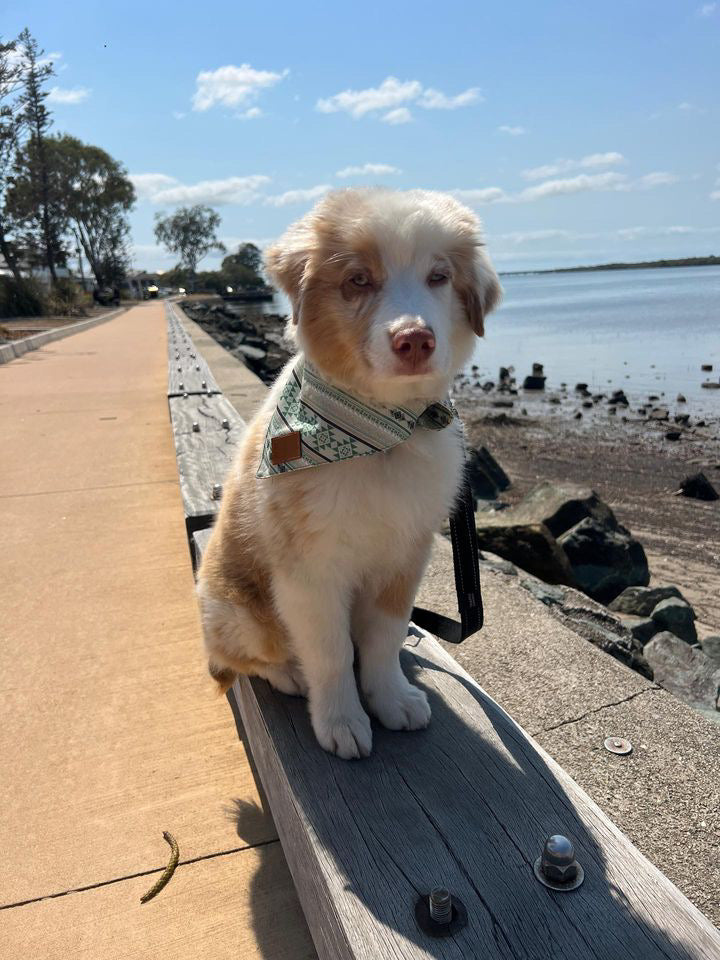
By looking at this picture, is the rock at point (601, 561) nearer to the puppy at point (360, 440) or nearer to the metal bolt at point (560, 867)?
the puppy at point (360, 440)

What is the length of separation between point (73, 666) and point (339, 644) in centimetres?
178

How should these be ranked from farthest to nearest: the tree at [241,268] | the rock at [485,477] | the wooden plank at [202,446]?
the tree at [241,268], the rock at [485,477], the wooden plank at [202,446]

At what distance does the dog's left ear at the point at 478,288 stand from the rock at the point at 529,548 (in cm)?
363

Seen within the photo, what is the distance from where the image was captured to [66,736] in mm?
2846

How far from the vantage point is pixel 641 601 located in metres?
5.58

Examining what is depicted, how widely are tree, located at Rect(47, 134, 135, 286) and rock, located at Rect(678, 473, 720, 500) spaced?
47.3 meters

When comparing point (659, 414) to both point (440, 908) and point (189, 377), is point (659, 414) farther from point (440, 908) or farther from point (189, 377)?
point (440, 908)

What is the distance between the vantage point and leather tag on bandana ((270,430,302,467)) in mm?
1988

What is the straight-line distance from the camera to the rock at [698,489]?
1012cm

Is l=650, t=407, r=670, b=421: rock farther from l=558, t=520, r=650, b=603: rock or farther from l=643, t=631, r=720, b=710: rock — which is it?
l=643, t=631, r=720, b=710: rock

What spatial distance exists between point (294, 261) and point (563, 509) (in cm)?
559

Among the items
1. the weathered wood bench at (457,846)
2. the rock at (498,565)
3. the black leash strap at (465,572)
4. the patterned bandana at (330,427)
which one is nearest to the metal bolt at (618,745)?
the weathered wood bench at (457,846)

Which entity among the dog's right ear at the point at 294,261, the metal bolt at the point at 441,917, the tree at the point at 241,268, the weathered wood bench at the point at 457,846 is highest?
the tree at the point at 241,268

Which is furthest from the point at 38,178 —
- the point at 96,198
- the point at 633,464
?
the point at 633,464
